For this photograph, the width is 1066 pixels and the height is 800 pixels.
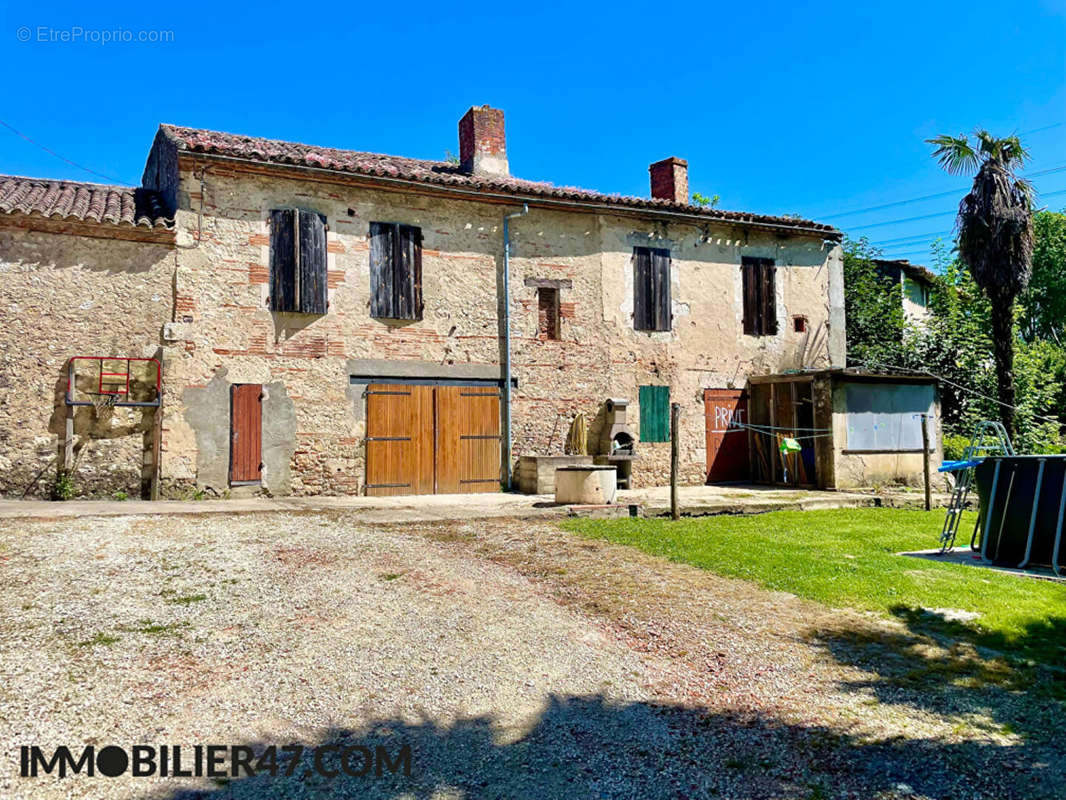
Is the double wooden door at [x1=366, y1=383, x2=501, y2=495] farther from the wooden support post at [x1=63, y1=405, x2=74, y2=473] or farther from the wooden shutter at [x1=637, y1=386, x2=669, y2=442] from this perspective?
the wooden support post at [x1=63, y1=405, x2=74, y2=473]

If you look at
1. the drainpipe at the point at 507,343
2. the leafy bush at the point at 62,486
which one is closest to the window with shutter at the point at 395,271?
the drainpipe at the point at 507,343

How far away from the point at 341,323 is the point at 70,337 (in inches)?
147

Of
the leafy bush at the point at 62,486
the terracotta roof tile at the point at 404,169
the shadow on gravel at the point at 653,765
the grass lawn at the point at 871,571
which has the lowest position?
the shadow on gravel at the point at 653,765

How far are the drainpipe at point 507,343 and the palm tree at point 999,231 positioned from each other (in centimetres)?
920

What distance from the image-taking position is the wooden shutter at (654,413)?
48.2 feet

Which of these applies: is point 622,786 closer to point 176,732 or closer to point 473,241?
point 176,732

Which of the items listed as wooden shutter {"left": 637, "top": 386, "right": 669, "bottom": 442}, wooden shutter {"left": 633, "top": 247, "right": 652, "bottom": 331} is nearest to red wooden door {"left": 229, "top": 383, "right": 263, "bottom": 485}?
wooden shutter {"left": 637, "top": 386, "right": 669, "bottom": 442}

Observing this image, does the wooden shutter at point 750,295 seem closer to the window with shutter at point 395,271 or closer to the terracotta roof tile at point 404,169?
the terracotta roof tile at point 404,169

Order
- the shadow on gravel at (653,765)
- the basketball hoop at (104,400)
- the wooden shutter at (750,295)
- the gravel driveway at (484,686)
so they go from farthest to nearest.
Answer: the wooden shutter at (750,295) → the basketball hoop at (104,400) → the gravel driveway at (484,686) → the shadow on gravel at (653,765)

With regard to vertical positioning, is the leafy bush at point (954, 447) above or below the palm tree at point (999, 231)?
below

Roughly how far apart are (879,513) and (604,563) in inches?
247

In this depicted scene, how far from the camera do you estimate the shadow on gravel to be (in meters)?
3.11

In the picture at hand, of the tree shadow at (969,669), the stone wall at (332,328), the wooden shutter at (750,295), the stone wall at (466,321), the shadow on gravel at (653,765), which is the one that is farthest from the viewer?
the wooden shutter at (750,295)

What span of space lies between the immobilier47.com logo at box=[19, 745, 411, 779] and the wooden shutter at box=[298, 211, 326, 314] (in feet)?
31.1
